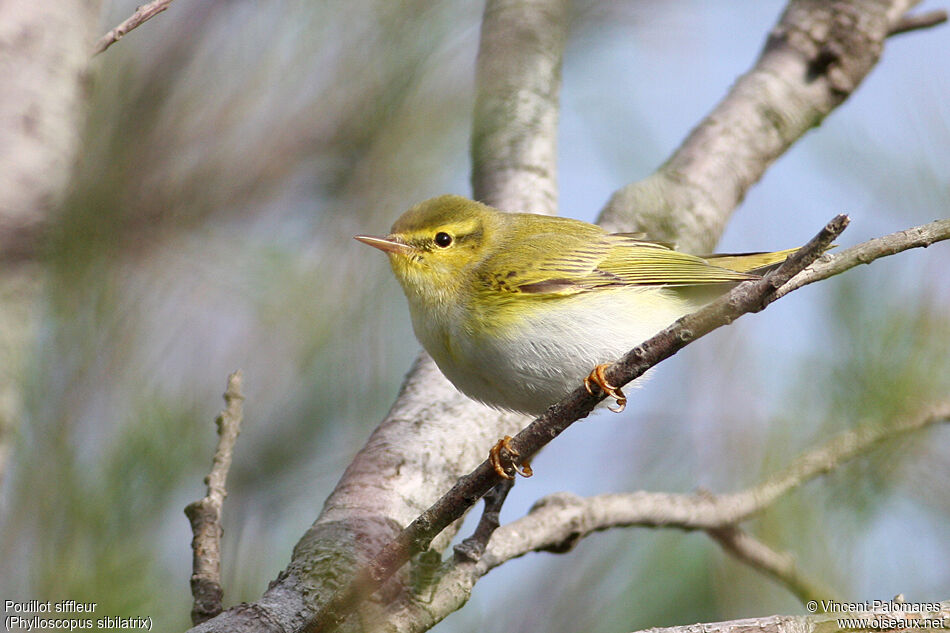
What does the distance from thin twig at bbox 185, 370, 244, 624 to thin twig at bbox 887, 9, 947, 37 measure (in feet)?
14.4

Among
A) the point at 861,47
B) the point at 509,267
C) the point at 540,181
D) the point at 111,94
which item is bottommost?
the point at 111,94

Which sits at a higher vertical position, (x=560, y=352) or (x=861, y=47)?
(x=861, y=47)

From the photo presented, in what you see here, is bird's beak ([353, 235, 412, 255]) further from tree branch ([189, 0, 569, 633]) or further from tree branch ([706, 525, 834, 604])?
tree branch ([706, 525, 834, 604])

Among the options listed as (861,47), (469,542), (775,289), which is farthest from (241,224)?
(861,47)

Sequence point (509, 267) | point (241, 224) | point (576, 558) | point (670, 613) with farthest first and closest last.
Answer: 1. point (509, 267)
2. point (670, 613)
3. point (576, 558)
4. point (241, 224)

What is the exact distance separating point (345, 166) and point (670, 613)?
6.35ft

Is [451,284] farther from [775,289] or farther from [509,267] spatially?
[775,289]

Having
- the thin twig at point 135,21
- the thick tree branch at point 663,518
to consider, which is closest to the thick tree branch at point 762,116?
→ the thick tree branch at point 663,518

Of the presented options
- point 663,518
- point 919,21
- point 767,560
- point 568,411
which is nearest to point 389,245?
point 568,411

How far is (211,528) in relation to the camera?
220 cm

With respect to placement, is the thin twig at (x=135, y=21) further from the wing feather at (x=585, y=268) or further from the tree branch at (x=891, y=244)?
the wing feather at (x=585, y=268)

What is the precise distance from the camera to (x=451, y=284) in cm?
333

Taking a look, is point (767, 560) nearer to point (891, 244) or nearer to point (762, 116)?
point (891, 244)

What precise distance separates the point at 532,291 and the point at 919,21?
321 centimetres
